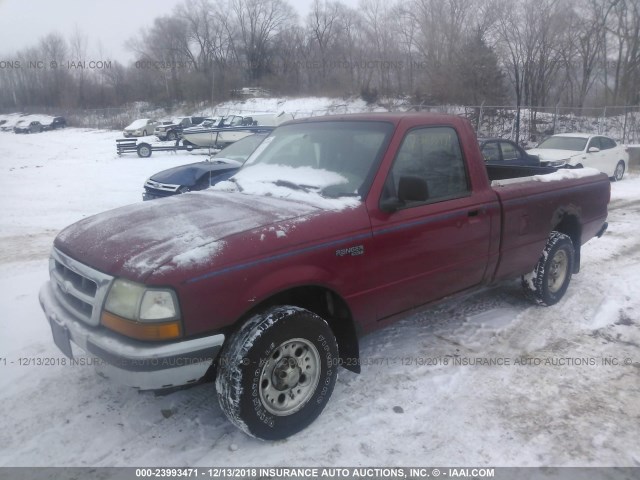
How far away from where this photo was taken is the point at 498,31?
33062 mm

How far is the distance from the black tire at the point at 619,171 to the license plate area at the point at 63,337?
1636 centimetres

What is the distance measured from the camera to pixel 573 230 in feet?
17.5

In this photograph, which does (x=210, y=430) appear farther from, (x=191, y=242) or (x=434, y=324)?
(x=434, y=324)

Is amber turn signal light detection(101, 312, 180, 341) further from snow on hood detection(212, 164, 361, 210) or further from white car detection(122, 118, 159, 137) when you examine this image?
white car detection(122, 118, 159, 137)

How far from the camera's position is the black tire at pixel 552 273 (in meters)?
4.89

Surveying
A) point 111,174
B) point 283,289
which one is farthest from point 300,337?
point 111,174

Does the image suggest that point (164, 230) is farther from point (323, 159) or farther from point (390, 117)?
point (390, 117)

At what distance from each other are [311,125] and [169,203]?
4.47ft

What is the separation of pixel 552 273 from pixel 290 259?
11.4ft

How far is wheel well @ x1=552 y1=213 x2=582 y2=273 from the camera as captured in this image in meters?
5.22

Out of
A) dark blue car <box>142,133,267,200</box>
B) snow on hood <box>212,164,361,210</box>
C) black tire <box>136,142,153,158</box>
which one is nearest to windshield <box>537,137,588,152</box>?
dark blue car <box>142,133,267,200</box>

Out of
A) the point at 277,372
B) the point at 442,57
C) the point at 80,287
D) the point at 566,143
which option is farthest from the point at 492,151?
the point at 442,57

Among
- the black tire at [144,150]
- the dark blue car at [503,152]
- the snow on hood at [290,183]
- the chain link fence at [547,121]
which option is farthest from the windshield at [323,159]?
the chain link fence at [547,121]

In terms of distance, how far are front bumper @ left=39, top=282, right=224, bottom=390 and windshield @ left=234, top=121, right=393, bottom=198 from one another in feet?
4.65
